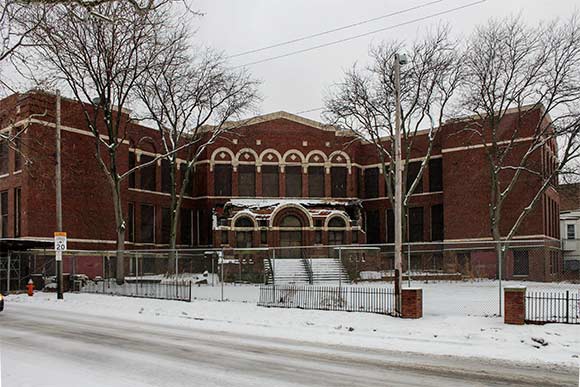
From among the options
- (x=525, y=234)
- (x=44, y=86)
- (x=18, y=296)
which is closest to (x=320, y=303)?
(x=44, y=86)

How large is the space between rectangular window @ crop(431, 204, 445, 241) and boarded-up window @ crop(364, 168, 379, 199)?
581 cm

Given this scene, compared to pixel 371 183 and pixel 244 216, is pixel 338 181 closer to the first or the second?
pixel 371 183

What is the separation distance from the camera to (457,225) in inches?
1901

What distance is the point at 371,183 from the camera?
2224 inches

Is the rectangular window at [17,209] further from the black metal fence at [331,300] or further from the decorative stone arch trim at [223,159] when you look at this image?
the black metal fence at [331,300]

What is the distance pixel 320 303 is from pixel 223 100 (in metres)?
23.1

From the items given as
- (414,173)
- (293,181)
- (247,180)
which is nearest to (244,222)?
(247,180)

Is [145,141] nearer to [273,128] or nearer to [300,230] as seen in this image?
[273,128]

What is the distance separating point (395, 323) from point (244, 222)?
31318 mm

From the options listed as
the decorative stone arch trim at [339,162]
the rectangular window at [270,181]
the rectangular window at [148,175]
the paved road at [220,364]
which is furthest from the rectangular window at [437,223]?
the paved road at [220,364]

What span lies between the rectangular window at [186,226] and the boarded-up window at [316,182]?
34.4 feet

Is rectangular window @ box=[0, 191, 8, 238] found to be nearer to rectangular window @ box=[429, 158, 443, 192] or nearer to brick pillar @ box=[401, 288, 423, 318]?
brick pillar @ box=[401, 288, 423, 318]

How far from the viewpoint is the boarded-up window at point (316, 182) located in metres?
53.6

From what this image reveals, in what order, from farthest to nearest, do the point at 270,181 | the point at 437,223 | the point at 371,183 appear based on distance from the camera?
the point at 371,183 → the point at 270,181 → the point at 437,223
